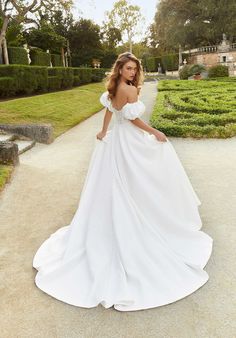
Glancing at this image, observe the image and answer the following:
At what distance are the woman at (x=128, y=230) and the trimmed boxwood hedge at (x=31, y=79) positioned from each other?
14566mm

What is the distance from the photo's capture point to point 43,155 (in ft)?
29.1

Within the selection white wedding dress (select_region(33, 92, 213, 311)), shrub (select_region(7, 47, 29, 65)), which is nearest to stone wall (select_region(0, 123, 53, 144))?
white wedding dress (select_region(33, 92, 213, 311))

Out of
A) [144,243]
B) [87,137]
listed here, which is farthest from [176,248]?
[87,137]

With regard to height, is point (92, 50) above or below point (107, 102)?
above

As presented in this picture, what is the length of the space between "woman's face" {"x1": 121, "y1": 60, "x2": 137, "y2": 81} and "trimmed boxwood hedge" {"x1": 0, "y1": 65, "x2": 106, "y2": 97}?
14639mm

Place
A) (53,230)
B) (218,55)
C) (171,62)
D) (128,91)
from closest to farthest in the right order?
1. (128,91)
2. (53,230)
3. (218,55)
4. (171,62)

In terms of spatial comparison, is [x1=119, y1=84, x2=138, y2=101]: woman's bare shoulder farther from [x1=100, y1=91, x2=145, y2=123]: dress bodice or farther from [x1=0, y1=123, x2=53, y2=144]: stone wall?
[x1=0, y1=123, x2=53, y2=144]: stone wall

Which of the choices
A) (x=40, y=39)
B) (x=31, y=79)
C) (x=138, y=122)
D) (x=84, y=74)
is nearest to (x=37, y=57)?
(x=84, y=74)

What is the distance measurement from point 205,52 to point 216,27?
442cm

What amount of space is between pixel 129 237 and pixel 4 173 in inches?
157

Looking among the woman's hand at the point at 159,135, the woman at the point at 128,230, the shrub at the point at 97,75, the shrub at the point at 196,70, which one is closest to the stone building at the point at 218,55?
the shrub at the point at 196,70

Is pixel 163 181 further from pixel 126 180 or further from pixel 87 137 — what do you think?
pixel 87 137

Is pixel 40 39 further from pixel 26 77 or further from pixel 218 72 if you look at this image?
pixel 26 77

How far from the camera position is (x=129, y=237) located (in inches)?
140
